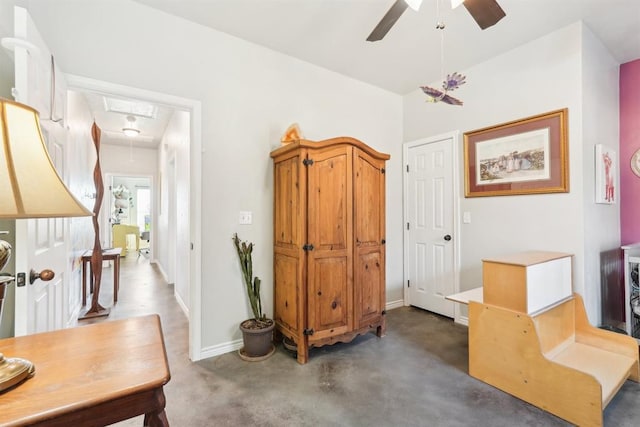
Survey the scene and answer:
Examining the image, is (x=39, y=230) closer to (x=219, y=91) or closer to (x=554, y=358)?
(x=219, y=91)

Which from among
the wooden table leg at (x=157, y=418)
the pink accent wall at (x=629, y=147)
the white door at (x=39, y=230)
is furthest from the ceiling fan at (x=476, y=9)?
the pink accent wall at (x=629, y=147)

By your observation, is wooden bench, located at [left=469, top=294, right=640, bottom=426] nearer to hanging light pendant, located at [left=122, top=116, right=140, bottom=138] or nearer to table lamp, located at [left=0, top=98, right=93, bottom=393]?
table lamp, located at [left=0, top=98, right=93, bottom=393]

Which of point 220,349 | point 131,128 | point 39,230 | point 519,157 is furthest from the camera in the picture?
point 131,128

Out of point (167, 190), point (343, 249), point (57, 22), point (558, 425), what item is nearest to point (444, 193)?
point (343, 249)

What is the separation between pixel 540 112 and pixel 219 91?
2723 mm

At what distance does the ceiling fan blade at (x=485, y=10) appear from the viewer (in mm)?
1535

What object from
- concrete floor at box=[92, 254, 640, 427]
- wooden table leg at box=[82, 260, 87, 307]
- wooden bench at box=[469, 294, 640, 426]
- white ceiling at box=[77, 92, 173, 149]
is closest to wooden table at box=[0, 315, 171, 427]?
concrete floor at box=[92, 254, 640, 427]

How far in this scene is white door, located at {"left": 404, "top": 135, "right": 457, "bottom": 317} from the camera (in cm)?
312

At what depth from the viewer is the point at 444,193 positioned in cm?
318

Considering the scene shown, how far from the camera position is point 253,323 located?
7.88 feet

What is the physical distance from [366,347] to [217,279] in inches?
55.2

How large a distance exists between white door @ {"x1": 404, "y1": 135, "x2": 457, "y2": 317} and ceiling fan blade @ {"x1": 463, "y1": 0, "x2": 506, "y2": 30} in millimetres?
1519

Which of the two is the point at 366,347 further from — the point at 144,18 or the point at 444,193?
the point at 144,18

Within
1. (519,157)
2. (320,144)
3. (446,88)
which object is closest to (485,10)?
(446,88)
